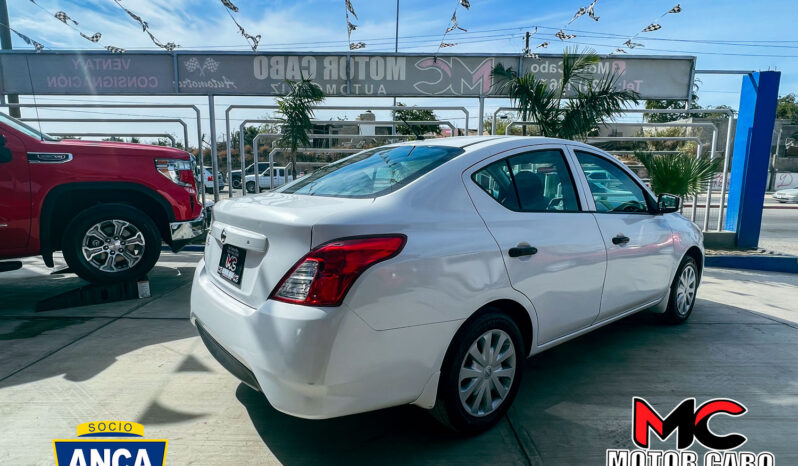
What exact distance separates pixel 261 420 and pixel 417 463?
0.94 m

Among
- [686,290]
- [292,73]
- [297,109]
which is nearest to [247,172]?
[292,73]

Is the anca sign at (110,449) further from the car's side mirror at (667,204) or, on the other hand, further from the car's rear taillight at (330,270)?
the car's side mirror at (667,204)

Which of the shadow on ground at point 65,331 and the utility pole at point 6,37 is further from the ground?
the utility pole at point 6,37

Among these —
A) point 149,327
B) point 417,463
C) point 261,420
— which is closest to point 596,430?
point 417,463

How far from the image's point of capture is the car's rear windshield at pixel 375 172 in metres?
2.50

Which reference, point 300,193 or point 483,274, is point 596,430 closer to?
point 483,274

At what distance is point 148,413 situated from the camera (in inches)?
106

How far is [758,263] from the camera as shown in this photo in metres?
7.43

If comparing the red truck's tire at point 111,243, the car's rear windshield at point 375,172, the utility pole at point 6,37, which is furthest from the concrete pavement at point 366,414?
the utility pole at point 6,37

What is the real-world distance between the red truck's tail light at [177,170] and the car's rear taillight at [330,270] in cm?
375

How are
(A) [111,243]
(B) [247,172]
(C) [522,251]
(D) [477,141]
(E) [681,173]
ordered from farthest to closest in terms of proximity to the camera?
(B) [247,172] → (E) [681,173] → (A) [111,243] → (D) [477,141] → (C) [522,251]

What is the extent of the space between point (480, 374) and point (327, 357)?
91 centimetres

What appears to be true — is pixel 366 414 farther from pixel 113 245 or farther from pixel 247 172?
pixel 247 172

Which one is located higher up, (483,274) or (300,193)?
(300,193)
